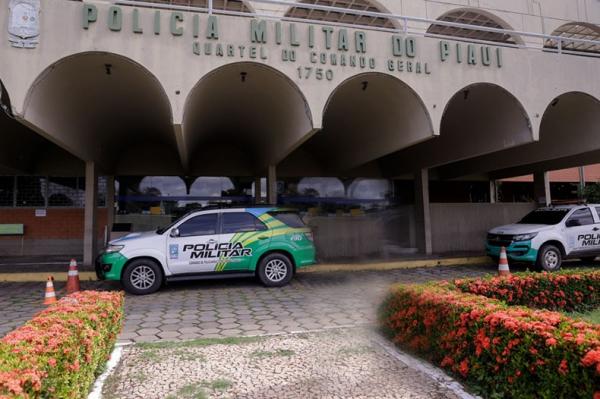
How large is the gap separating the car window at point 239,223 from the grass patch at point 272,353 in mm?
4338

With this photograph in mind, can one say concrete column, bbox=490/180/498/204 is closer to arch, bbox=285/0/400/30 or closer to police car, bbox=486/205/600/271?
police car, bbox=486/205/600/271

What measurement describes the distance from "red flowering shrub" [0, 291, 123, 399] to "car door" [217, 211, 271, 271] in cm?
425

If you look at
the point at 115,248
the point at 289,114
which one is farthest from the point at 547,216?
the point at 115,248

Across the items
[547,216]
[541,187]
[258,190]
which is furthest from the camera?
[541,187]

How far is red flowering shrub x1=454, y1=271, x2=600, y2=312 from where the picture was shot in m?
5.70

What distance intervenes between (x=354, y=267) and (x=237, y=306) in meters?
5.10

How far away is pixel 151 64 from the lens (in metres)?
8.09

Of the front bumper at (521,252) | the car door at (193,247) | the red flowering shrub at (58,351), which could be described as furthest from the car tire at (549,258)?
the red flowering shrub at (58,351)

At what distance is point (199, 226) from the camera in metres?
8.80

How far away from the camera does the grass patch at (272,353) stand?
15.3 feet

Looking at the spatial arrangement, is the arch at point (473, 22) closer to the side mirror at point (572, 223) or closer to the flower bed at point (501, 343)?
the side mirror at point (572, 223)

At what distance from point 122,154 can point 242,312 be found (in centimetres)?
1006

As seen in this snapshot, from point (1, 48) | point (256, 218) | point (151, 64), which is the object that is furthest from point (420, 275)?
point (1, 48)

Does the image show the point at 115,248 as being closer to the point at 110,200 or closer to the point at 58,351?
the point at 58,351
